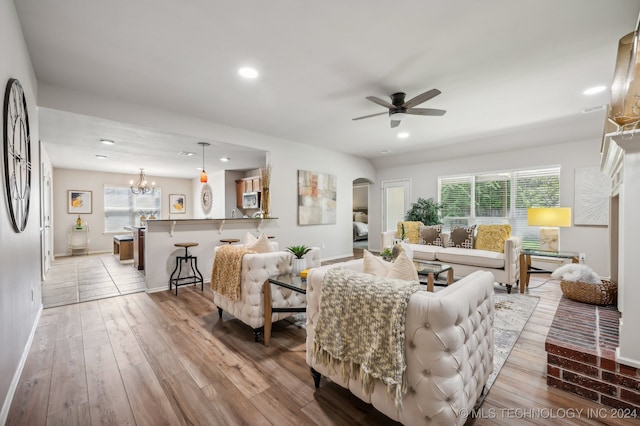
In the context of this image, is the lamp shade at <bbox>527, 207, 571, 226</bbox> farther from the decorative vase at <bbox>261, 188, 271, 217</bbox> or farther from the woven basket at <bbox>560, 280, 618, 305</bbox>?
the decorative vase at <bbox>261, 188, 271, 217</bbox>

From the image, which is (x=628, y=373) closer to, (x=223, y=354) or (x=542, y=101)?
(x=223, y=354)

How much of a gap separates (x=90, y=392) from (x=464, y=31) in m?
3.82

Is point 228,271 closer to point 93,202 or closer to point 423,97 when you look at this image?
point 423,97

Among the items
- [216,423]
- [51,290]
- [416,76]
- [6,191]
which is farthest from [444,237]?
[51,290]

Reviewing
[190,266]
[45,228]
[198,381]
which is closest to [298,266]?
[198,381]

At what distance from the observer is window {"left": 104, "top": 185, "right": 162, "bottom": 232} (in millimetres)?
8492

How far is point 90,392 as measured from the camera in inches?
73.2

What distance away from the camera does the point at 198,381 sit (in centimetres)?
197

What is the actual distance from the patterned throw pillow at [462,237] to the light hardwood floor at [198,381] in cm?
186

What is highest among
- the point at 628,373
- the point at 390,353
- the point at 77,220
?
the point at 77,220

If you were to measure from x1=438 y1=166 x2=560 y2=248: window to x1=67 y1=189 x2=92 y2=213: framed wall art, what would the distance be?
9.65 meters

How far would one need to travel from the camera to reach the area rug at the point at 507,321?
7.49 feet

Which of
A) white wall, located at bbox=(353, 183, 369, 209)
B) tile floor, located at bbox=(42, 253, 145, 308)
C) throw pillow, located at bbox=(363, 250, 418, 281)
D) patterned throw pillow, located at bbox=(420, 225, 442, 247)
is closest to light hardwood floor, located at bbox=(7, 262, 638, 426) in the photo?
throw pillow, located at bbox=(363, 250, 418, 281)

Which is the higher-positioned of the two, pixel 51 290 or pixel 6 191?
pixel 6 191
